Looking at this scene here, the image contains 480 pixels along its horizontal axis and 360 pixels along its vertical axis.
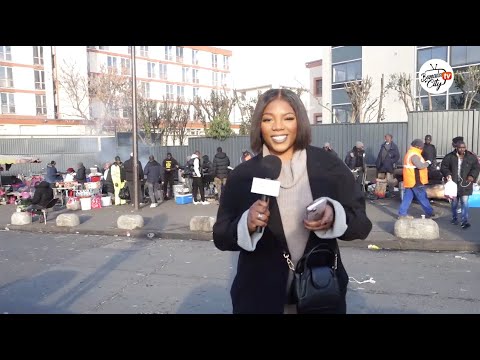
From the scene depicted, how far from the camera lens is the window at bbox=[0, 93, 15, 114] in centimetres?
4438

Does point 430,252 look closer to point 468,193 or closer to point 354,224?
point 468,193

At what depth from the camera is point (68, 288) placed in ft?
19.5

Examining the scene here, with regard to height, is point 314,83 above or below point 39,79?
below

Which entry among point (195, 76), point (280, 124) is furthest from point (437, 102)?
point (195, 76)

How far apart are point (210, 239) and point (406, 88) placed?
17.8 meters

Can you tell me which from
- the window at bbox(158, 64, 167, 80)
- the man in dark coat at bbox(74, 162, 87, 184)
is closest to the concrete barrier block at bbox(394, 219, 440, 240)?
the man in dark coat at bbox(74, 162, 87, 184)

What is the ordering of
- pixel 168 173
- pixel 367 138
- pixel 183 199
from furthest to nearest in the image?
pixel 367 138 → pixel 168 173 → pixel 183 199

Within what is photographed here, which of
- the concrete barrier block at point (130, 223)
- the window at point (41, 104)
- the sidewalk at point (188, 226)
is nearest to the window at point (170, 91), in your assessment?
the window at point (41, 104)

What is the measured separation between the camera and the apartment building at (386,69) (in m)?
22.6

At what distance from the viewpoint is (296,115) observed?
203 cm

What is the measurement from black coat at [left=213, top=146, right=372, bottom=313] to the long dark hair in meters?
0.07

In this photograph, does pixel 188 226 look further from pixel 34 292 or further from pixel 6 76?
pixel 6 76
